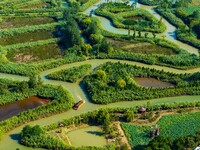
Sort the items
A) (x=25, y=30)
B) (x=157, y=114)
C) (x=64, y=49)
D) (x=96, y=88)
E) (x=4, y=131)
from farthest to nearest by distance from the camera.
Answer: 1. (x=25, y=30)
2. (x=64, y=49)
3. (x=96, y=88)
4. (x=157, y=114)
5. (x=4, y=131)

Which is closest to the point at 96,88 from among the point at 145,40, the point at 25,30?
the point at 145,40

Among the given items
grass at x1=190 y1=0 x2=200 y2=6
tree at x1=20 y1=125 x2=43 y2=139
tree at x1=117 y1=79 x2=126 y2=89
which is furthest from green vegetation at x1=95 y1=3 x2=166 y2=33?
tree at x1=20 y1=125 x2=43 y2=139

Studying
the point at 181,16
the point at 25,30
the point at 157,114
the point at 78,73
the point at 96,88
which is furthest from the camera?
the point at 181,16

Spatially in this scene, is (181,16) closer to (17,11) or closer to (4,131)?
(17,11)

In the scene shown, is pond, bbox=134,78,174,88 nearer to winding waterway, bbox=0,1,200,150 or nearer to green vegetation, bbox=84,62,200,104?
green vegetation, bbox=84,62,200,104

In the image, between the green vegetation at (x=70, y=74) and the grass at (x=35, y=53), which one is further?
the grass at (x=35, y=53)

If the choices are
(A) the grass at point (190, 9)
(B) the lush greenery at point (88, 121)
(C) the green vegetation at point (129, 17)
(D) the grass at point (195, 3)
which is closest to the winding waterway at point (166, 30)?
(C) the green vegetation at point (129, 17)

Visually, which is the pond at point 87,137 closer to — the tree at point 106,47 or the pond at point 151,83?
the pond at point 151,83
